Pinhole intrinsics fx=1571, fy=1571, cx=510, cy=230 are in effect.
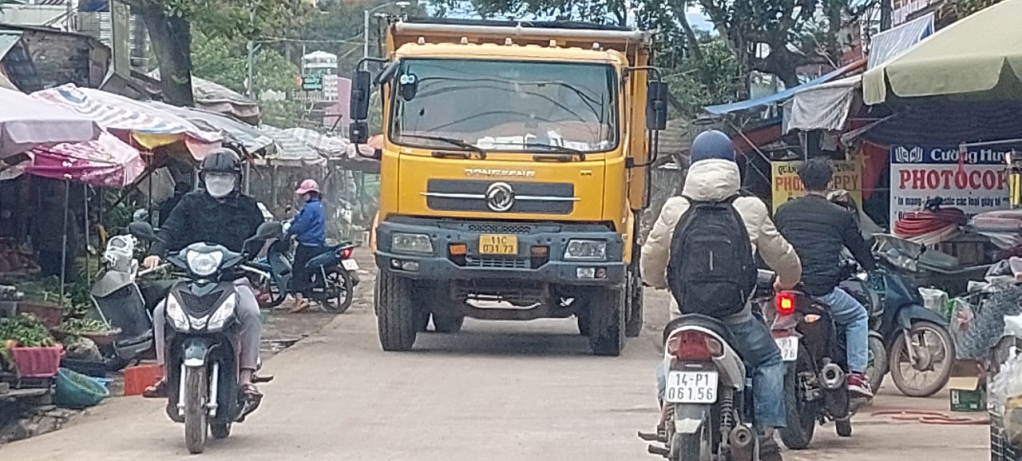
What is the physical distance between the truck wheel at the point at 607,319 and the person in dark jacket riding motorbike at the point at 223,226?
6.09m

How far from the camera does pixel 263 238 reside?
9094 mm

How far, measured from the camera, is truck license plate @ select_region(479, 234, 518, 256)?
14.4 meters

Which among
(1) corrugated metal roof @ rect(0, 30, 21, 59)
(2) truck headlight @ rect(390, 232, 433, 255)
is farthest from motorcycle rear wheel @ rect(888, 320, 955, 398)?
(1) corrugated metal roof @ rect(0, 30, 21, 59)

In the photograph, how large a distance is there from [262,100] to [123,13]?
25.4 m

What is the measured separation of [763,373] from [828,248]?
1840mm

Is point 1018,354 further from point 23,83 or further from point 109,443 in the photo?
point 23,83

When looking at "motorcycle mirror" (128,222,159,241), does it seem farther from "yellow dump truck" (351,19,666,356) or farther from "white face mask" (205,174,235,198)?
"yellow dump truck" (351,19,666,356)

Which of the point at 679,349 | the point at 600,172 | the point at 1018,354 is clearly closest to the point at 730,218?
the point at 679,349

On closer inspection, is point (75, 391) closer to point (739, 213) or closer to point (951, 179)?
point (739, 213)

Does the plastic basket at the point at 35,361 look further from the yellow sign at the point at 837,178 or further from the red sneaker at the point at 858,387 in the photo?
the yellow sign at the point at 837,178

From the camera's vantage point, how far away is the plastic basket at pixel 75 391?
1145 cm

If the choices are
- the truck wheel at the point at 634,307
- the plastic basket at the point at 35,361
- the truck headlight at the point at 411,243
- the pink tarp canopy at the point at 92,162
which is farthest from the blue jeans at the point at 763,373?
the truck wheel at the point at 634,307

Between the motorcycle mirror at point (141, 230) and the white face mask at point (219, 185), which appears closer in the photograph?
the motorcycle mirror at point (141, 230)

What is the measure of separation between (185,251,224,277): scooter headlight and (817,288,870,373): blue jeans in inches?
142
